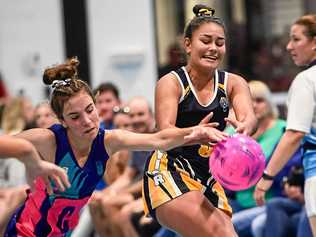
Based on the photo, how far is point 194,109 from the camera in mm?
5938

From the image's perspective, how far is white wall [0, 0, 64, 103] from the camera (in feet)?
40.9

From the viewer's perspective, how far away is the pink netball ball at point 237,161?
17.9 feet

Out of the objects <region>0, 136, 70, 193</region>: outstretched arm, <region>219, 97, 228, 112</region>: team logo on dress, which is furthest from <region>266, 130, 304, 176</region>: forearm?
<region>0, 136, 70, 193</region>: outstretched arm

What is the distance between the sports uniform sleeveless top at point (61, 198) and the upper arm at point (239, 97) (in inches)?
33.1

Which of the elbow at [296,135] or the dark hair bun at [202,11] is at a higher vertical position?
the dark hair bun at [202,11]

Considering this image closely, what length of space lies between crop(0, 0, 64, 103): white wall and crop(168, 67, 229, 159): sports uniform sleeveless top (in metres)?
6.53

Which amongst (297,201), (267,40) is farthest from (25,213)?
(267,40)

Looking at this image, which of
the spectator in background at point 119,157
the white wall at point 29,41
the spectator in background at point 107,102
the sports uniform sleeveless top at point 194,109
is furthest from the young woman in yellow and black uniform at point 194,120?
the white wall at point 29,41

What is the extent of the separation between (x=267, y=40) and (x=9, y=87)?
11.2 feet

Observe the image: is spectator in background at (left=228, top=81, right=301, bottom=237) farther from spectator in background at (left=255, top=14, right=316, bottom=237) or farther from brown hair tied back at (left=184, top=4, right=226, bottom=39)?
brown hair tied back at (left=184, top=4, right=226, bottom=39)

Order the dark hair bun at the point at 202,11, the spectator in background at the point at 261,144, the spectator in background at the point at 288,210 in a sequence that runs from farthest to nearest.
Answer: the spectator in background at the point at 261,144, the spectator in background at the point at 288,210, the dark hair bun at the point at 202,11

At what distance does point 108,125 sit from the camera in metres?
9.33

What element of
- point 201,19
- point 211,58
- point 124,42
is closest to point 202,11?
point 201,19

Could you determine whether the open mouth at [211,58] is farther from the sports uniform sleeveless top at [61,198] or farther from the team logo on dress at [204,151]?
the sports uniform sleeveless top at [61,198]
